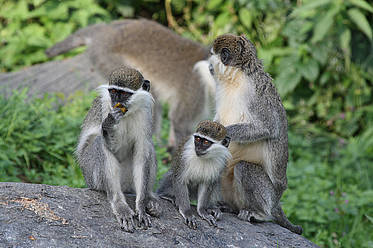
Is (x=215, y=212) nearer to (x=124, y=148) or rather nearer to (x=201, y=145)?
(x=201, y=145)

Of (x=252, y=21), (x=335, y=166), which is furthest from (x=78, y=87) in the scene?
(x=335, y=166)

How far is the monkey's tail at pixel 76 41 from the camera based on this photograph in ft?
26.7

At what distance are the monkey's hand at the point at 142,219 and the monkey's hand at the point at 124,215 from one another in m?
0.05

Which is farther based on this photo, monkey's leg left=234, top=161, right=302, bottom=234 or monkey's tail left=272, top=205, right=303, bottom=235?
monkey's tail left=272, top=205, right=303, bottom=235

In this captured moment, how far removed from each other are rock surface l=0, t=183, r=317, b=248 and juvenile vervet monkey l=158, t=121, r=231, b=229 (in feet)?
0.34

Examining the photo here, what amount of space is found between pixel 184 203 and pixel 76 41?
491 centimetres

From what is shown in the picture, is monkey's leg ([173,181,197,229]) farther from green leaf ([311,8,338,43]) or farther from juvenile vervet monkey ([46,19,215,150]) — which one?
green leaf ([311,8,338,43])

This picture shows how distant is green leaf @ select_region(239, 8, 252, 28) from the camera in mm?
9211

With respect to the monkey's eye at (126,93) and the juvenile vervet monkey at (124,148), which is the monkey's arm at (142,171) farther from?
the monkey's eye at (126,93)

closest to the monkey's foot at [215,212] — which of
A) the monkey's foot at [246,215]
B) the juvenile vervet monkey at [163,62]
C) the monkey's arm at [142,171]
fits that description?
the monkey's foot at [246,215]

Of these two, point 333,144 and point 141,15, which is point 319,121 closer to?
point 333,144

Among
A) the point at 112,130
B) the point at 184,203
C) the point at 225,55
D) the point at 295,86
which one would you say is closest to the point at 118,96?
the point at 112,130

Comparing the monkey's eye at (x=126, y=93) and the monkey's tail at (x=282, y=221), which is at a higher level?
the monkey's eye at (x=126, y=93)

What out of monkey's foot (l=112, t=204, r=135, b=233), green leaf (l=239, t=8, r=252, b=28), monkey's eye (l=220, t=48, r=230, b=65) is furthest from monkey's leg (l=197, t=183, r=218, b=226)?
green leaf (l=239, t=8, r=252, b=28)
